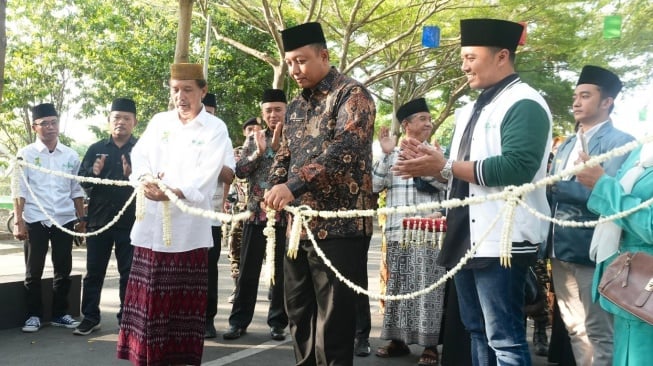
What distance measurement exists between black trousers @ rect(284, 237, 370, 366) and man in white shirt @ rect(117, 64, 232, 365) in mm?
951

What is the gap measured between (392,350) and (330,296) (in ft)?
6.95

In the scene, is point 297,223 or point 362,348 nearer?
point 297,223

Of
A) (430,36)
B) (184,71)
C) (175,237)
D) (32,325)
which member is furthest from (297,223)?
(430,36)

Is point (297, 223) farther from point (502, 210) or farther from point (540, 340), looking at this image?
point (540, 340)

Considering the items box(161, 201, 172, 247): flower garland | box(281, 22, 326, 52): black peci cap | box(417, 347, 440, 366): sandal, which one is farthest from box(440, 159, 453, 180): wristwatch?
box(417, 347, 440, 366): sandal

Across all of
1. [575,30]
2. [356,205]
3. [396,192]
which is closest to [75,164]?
[396,192]

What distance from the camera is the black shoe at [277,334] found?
5929 mm

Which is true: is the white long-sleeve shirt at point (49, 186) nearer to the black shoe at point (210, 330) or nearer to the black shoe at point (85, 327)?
the black shoe at point (85, 327)

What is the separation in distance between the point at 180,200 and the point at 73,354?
198cm

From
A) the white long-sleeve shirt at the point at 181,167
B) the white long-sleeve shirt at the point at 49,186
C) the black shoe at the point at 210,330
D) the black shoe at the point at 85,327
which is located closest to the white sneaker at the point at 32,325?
the black shoe at the point at 85,327

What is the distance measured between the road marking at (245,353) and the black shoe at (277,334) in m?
0.06

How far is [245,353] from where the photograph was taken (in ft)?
17.8

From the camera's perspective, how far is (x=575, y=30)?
17328 mm

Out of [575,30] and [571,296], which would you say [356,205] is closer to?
[571,296]
